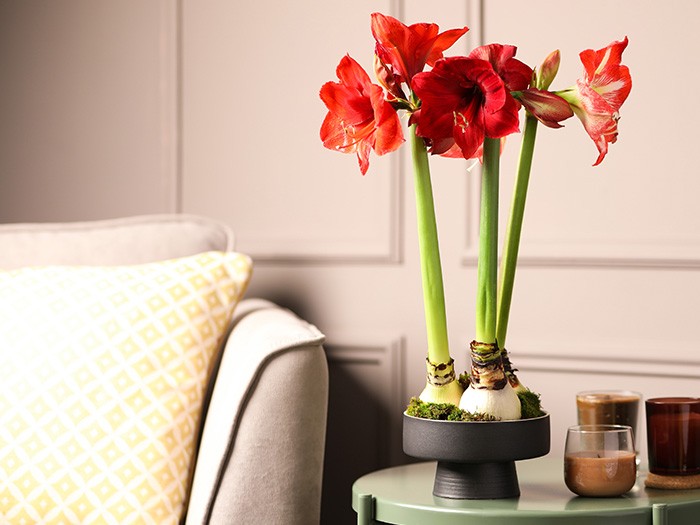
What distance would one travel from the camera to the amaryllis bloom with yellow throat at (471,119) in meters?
1.15

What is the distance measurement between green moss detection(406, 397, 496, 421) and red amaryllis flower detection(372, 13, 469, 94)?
0.41 m

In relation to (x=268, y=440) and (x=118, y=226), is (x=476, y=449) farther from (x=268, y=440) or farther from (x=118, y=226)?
(x=118, y=226)

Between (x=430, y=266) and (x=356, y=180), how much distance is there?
77 centimetres

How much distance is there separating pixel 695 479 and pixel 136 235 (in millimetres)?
1139

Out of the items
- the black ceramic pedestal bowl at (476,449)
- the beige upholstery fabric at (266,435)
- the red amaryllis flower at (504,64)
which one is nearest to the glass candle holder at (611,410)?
the black ceramic pedestal bowl at (476,449)

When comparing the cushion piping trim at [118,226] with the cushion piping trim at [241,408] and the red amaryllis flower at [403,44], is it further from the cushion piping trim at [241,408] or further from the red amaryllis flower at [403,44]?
the red amaryllis flower at [403,44]

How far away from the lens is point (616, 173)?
1694mm

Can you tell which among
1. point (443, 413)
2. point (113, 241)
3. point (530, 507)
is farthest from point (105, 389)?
point (530, 507)

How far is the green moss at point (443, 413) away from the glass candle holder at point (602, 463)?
0.14 m

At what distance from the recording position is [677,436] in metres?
1.31

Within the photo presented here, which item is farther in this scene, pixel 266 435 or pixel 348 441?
pixel 348 441

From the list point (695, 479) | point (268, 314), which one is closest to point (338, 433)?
point (268, 314)

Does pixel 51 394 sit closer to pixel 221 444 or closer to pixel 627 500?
pixel 221 444

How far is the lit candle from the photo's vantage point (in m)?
1.24
